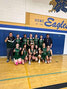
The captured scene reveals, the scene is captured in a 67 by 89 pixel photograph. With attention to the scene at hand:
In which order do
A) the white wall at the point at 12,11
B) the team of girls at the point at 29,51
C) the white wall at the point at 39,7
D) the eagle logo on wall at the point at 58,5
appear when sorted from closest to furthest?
the team of girls at the point at 29,51, the white wall at the point at 12,11, the white wall at the point at 39,7, the eagle logo on wall at the point at 58,5

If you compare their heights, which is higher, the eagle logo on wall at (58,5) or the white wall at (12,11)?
the eagle logo on wall at (58,5)

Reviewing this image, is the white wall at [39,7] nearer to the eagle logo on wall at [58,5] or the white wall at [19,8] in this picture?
the white wall at [19,8]

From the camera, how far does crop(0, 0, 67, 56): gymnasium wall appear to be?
320cm

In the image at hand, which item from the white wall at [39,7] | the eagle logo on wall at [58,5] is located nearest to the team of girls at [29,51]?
the white wall at [39,7]

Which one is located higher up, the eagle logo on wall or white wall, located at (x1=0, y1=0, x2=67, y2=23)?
the eagle logo on wall

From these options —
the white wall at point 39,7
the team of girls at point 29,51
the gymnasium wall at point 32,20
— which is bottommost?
the team of girls at point 29,51

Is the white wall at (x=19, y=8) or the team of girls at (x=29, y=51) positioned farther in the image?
the white wall at (x=19, y=8)

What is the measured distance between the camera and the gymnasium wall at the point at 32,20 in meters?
3.20

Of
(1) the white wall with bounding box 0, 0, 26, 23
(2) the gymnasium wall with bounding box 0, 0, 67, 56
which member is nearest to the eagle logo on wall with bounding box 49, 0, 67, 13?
(2) the gymnasium wall with bounding box 0, 0, 67, 56

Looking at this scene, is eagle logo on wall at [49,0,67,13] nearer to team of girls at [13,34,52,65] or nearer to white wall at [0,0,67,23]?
white wall at [0,0,67,23]

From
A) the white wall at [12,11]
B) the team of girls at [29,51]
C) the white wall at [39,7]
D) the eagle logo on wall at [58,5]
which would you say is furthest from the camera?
the eagle logo on wall at [58,5]

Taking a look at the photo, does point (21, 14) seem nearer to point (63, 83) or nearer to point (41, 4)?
point (41, 4)

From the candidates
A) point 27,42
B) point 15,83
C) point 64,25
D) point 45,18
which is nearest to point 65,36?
point 64,25

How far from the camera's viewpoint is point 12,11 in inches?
127
